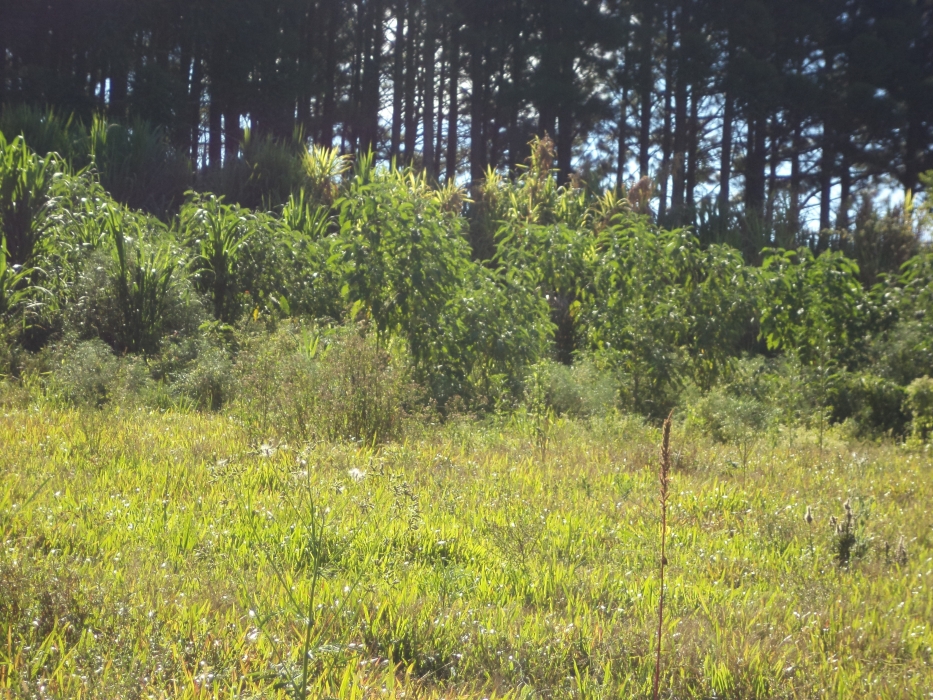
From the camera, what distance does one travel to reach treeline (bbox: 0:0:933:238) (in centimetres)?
2166

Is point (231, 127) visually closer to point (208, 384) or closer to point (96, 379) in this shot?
point (208, 384)

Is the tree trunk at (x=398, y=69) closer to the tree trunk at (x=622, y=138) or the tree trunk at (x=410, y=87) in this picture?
the tree trunk at (x=410, y=87)

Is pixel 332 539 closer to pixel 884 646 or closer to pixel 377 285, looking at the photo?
pixel 884 646

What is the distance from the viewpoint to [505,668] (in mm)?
2611

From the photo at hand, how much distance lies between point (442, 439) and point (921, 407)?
408cm

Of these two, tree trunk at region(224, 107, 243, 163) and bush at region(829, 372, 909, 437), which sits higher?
tree trunk at region(224, 107, 243, 163)

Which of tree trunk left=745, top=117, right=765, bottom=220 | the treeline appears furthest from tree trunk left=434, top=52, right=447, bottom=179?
tree trunk left=745, top=117, right=765, bottom=220

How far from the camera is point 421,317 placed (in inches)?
287

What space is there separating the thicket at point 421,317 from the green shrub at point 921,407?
17mm

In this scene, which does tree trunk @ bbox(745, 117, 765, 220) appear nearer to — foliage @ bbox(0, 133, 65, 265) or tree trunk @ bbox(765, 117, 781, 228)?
tree trunk @ bbox(765, 117, 781, 228)

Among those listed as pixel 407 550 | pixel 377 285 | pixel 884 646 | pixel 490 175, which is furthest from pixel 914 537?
pixel 490 175

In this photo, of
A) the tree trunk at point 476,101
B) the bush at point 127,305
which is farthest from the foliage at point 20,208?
the tree trunk at point 476,101

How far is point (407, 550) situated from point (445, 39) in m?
24.2

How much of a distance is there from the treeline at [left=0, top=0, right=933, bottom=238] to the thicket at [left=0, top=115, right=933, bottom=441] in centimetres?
1295
